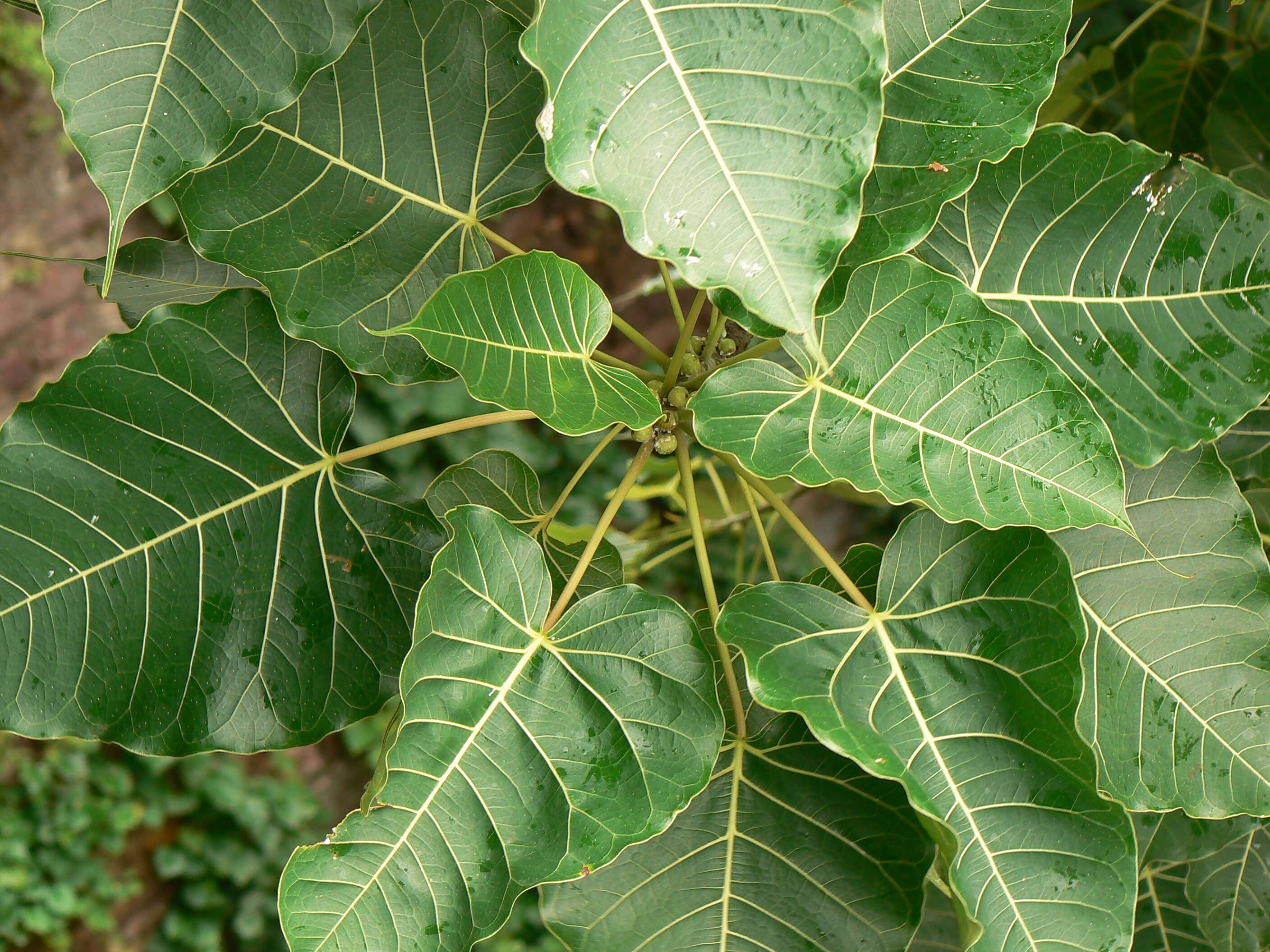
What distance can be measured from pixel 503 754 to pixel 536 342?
0.29 metres

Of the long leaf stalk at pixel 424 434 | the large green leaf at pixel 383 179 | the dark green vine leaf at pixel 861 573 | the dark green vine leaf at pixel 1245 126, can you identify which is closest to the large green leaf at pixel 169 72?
the large green leaf at pixel 383 179

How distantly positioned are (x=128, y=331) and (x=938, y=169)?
0.61m

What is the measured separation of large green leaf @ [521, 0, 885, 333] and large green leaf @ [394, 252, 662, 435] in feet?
0.39

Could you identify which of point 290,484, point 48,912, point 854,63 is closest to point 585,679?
point 290,484

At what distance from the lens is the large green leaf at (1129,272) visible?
2.37 ft

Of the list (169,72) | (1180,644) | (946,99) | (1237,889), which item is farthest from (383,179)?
(1237,889)

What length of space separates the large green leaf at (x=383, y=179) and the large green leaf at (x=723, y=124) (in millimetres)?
288

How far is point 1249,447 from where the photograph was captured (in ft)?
3.12

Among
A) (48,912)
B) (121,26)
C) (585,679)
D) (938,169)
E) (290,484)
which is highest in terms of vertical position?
(121,26)

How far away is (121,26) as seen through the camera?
532 millimetres

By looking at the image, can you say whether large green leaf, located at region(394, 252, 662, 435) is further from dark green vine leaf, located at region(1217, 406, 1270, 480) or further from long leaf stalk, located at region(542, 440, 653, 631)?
dark green vine leaf, located at region(1217, 406, 1270, 480)

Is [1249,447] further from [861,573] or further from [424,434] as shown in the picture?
[424,434]

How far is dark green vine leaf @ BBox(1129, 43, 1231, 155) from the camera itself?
1.08 m

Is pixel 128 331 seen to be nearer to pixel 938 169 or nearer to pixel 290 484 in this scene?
pixel 290 484
